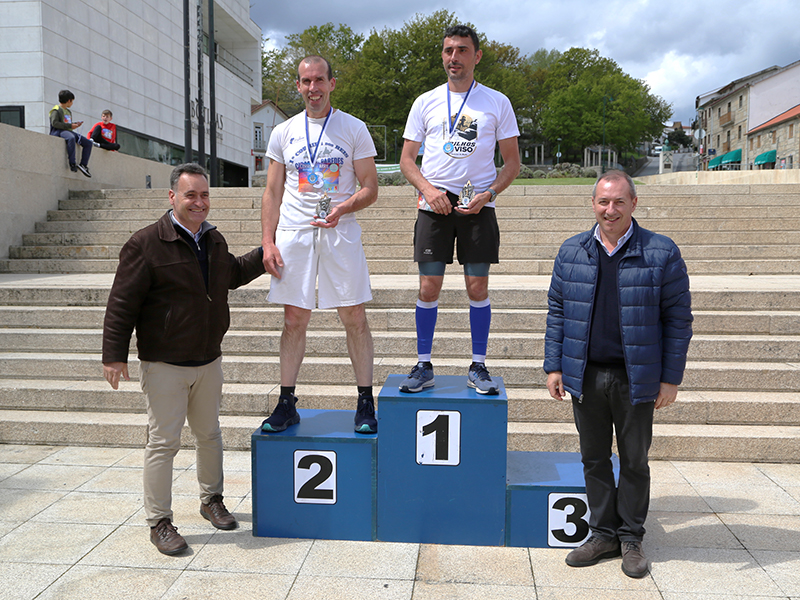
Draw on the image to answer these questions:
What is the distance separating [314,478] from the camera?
3744 millimetres

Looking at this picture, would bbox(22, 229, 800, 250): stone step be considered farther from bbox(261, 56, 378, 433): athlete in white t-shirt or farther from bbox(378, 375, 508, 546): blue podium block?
bbox(378, 375, 508, 546): blue podium block

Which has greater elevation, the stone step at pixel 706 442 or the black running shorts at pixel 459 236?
the black running shorts at pixel 459 236

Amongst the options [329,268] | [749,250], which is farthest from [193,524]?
[749,250]

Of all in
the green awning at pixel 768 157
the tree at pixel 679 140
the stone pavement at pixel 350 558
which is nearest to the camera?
the stone pavement at pixel 350 558

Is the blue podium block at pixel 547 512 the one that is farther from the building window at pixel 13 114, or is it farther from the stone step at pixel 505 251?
the building window at pixel 13 114

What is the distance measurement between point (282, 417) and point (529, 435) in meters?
2.12

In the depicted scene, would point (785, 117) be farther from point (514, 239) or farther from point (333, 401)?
point (333, 401)

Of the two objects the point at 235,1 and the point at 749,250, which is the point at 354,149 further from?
the point at 235,1

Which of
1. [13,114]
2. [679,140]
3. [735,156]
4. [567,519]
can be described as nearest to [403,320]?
[567,519]

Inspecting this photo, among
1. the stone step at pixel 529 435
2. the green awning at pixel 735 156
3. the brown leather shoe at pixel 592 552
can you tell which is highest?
the green awning at pixel 735 156

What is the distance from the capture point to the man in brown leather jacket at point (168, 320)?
3434 mm

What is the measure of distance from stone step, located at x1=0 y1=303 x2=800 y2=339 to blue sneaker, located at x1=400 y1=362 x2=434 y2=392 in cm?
254

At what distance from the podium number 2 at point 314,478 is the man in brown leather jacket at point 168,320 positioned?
2.19ft

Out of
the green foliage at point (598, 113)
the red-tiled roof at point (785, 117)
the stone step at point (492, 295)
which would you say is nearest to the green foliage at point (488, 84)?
the green foliage at point (598, 113)
